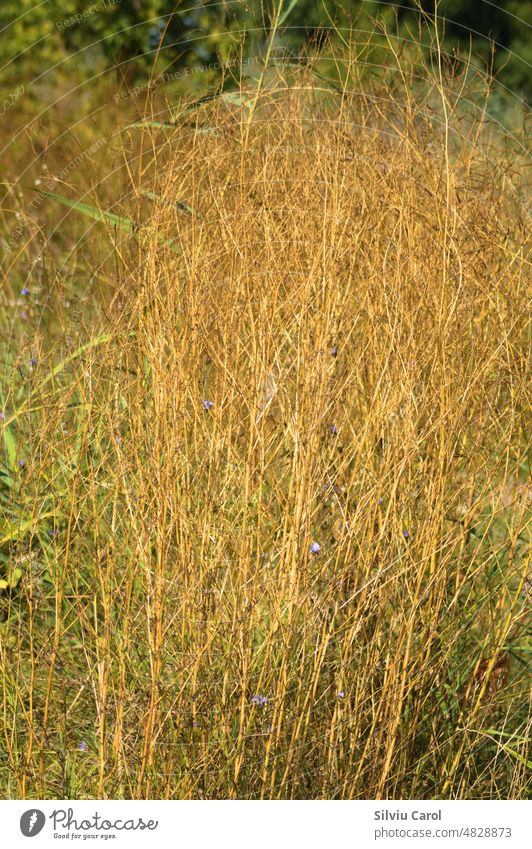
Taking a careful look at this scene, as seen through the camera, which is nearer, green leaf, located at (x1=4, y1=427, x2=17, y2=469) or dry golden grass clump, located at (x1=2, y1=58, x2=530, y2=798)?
dry golden grass clump, located at (x1=2, y1=58, x2=530, y2=798)

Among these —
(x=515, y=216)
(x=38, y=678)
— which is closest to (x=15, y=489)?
(x=38, y=678)

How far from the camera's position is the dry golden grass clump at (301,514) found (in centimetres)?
205

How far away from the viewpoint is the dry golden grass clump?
2055 millimetres

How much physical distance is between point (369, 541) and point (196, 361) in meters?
0.53

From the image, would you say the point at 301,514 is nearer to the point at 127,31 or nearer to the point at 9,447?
the point at 9,447
